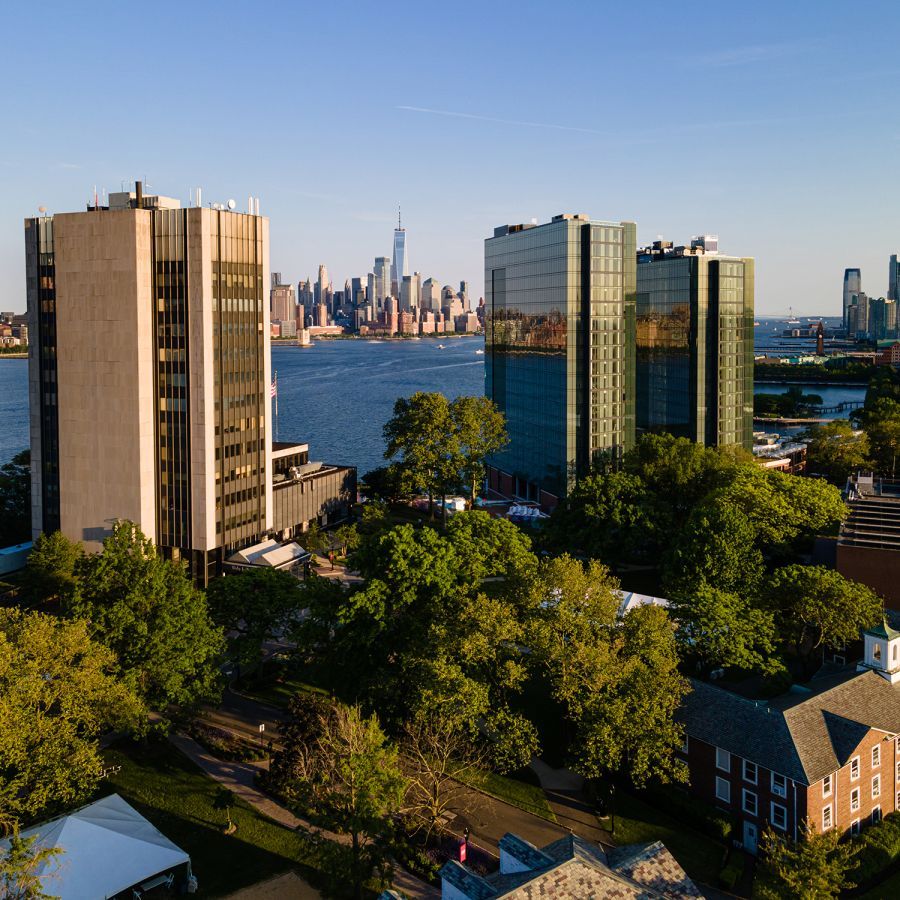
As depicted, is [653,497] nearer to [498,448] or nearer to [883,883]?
[498,448]

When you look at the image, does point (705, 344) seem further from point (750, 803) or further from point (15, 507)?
point (15, 507)

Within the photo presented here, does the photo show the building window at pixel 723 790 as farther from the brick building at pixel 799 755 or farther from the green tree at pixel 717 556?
the green tree at pixel 717 556

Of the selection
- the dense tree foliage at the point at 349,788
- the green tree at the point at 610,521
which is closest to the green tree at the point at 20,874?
the dense tree foliage at the point at 349,788

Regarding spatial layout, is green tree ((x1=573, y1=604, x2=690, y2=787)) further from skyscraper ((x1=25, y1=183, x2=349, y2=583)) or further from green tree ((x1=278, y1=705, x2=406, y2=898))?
skyscraper ((x1=25, y1=183, x2=349, y2=583))

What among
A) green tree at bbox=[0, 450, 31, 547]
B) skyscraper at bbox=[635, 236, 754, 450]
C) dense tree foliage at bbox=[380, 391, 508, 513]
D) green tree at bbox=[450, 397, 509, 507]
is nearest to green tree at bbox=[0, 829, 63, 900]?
green tree at bbox=[0, 450, 31, 547]

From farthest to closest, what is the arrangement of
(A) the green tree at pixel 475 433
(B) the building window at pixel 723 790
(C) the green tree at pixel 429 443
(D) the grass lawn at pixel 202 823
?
(A) the green tree at pixel 475 433 → (C) the green tree at pixel 429 443 → (B) the building window at pixel 723 790 → (D) the grass lawn at pixel 202 823

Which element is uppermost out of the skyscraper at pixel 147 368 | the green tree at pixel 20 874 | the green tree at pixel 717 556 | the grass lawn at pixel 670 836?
the skyscraper at pixel 147 368
